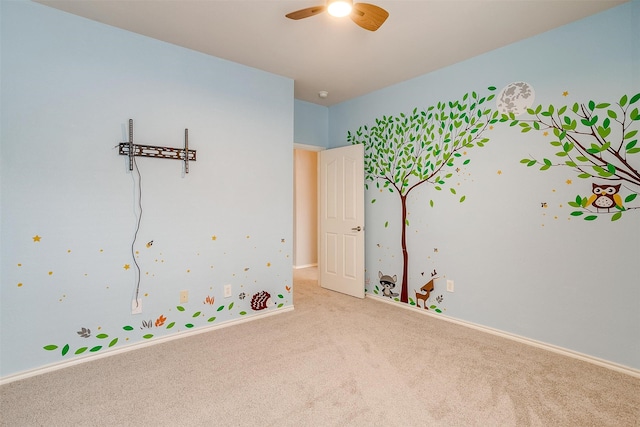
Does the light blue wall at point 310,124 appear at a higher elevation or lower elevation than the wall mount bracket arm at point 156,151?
higher

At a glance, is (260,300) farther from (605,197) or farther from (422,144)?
(605,197)

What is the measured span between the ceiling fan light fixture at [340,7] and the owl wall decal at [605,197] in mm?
2167

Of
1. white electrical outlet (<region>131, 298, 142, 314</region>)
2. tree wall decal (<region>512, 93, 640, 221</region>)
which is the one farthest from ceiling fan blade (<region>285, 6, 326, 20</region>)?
white electrical outlet (<region>131, 298, 142, 314</region>)

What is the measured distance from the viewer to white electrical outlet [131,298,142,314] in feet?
8.50

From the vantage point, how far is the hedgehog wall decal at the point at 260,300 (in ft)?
10.7

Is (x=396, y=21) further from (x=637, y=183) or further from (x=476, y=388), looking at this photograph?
(x=476, y=388)

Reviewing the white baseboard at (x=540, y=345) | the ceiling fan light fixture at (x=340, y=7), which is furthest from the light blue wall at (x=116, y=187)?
the white baseboard at (x=540, y=345)

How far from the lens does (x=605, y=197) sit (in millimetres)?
2314

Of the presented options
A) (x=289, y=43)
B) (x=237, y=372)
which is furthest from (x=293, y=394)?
(x=289, y=43)

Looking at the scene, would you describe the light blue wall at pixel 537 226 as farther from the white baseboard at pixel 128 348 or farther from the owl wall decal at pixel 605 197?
the white baseboard at pixel 128 348

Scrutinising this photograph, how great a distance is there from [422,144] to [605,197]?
1.62 metres

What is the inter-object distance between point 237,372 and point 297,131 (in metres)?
2.97

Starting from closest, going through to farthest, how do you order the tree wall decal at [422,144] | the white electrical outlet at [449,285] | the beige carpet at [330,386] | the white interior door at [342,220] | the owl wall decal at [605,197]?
the beige carpet at [330,386] → the owl wall decal at [605,197] → the tree wall decal at [422,144] → the white electrical outlet at [449,285] → the white interior door at [342,220]

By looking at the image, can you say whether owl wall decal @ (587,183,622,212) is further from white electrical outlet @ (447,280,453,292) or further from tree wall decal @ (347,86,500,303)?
white electrical outlet @ (447,280,453,292)
